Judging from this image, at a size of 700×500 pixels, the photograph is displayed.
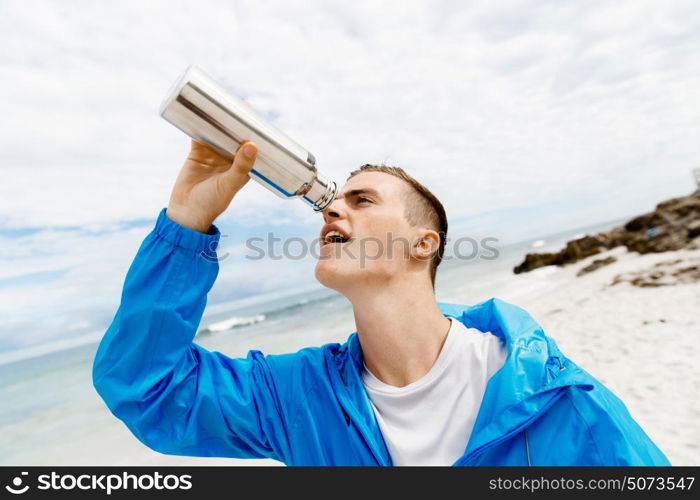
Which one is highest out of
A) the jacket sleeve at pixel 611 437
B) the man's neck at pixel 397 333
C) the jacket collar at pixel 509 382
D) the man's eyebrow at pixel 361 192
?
the man's eyebrow at pixel 361 192

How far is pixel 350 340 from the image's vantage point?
2.09 m

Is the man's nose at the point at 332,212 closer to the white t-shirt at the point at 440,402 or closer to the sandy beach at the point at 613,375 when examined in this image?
the white t-shirt at the point at 440,402

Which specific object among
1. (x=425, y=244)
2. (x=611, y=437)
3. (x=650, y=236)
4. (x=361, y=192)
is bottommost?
(x=611, y=437)

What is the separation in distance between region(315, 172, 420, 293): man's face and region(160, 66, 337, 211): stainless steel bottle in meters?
0.20

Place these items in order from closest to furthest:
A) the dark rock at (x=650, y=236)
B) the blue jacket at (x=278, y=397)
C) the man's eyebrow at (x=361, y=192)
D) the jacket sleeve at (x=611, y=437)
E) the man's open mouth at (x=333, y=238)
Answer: the jacket sleeve at (x=611, y=437) → the blue jacket at (x=278, y=397) → the man's open mouth at (x=333, y=238) → the man's eyebrow at (x=361, y=192) → the dark rock at (x=650, y=236)

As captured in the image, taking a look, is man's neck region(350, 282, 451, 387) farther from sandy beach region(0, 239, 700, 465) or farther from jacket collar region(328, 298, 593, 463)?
sandy beach region(0, 239, 700, 465)

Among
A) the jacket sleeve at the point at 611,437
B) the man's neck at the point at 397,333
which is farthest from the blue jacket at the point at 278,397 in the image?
the man's neck at the point at 397,333

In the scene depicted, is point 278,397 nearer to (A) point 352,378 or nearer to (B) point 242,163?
(A) point 352,378

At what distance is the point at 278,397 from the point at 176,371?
1.42ft

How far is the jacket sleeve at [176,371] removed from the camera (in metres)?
1.61

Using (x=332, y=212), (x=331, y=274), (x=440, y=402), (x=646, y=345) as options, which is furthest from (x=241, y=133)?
(x=646, y=345)

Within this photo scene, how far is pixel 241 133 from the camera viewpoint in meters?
1.72

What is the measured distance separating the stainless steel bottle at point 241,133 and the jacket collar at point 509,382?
79cm

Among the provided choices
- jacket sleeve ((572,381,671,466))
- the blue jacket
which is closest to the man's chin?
the blue jacket
